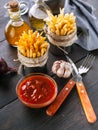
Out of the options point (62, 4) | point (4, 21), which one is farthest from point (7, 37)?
point (62, 4)

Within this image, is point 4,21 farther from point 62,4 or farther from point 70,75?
point 70,75

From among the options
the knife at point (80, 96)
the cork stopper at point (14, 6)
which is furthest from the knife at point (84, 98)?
the cork stopper at point (14, 6)

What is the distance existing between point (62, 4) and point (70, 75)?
0.96ft

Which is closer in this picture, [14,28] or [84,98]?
[84,98]

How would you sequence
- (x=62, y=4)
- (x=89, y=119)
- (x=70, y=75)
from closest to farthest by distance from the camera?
(x=89, y=119) < (x=70, y=75) < (x=62, y=4)

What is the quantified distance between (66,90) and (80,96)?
0.14 feet

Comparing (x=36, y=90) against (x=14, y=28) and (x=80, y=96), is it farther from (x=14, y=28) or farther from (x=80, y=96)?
(x=14, y=28)

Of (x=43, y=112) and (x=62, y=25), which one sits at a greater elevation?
(x=62, y=25)

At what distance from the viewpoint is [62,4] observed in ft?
3.21

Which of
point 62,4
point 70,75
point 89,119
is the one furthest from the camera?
point 62,4

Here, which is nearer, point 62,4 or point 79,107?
point 79,107

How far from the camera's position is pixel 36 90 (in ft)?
2.39

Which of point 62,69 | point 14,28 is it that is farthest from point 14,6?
point 62,69

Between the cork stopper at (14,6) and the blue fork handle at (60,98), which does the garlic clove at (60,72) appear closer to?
the blue fork handle at (60,98)
